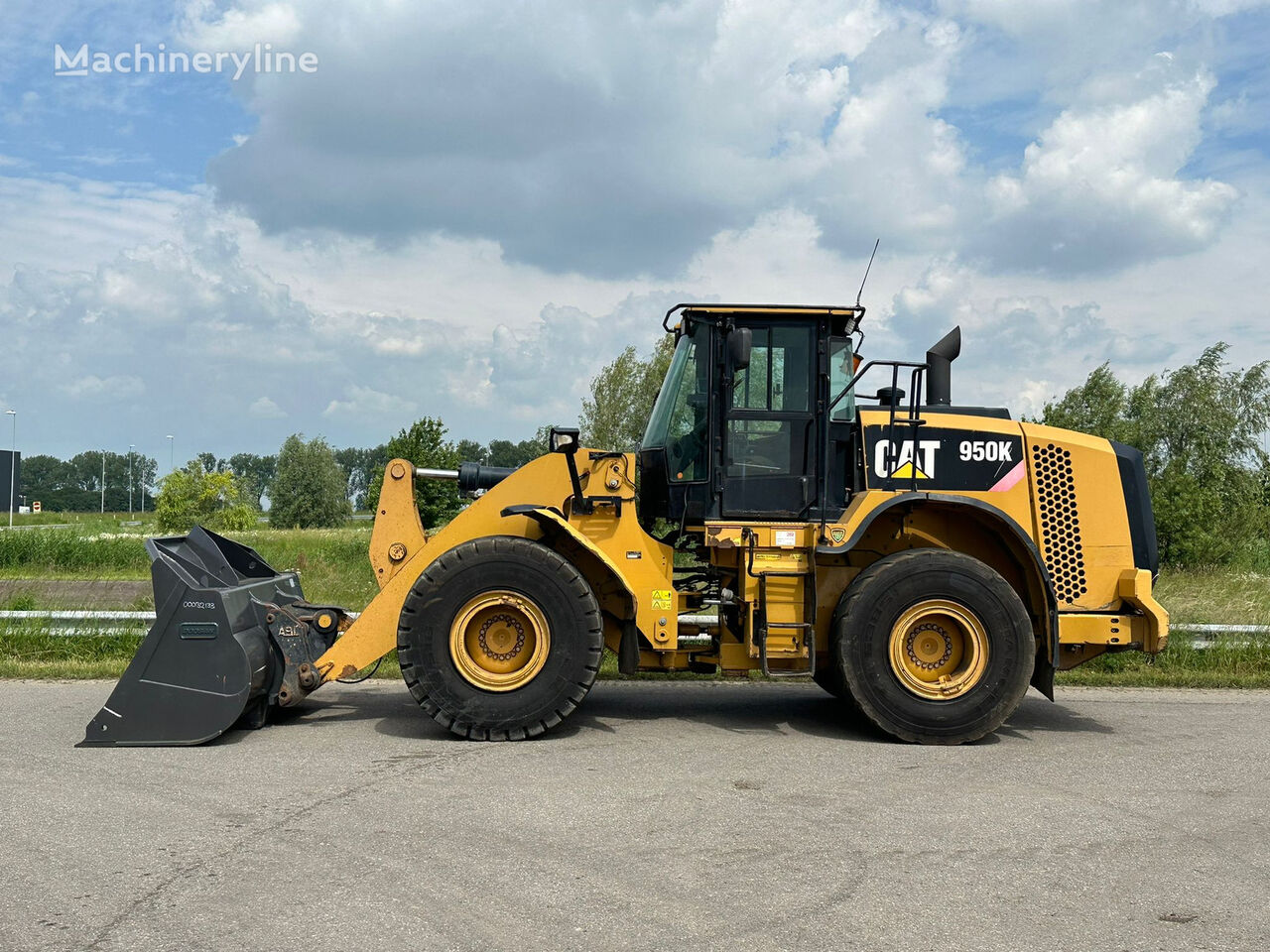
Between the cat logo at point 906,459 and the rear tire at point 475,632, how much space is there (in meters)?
2.14

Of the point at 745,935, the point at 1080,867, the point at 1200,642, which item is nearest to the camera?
the point at 745,935

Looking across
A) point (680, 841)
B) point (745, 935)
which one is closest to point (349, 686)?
point (680, 841)

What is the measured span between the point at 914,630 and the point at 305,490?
69657 millimetres

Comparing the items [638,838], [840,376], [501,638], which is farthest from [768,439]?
[638,838]

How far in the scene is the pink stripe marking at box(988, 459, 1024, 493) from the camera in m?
7.29

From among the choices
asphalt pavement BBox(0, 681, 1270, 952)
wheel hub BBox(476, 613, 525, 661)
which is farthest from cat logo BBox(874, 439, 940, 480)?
wheel hub BBox(476, 613, 525, 661)

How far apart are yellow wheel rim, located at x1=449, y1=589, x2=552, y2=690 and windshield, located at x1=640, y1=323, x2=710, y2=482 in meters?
1.42

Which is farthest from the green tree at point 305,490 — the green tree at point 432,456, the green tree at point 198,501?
the green tree at point 432,456

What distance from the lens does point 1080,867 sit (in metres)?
4.51

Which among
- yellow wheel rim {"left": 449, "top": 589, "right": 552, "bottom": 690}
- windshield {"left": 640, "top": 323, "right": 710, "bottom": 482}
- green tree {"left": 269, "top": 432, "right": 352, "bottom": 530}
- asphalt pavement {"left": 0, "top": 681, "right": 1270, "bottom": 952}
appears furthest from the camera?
green tree {"left": 269, "top": 432, "right": 352, "bottom": 530}

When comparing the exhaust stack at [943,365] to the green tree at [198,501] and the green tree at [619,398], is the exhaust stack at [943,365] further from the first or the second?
the green tree at [198,501]

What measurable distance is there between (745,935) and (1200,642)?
24.9 feet

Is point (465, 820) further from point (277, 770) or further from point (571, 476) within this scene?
point (571, 476)

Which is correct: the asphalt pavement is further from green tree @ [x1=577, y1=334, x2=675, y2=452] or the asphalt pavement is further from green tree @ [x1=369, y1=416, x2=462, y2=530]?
green tree @ [x1=577, y1=334, x2=675, y2=452]
